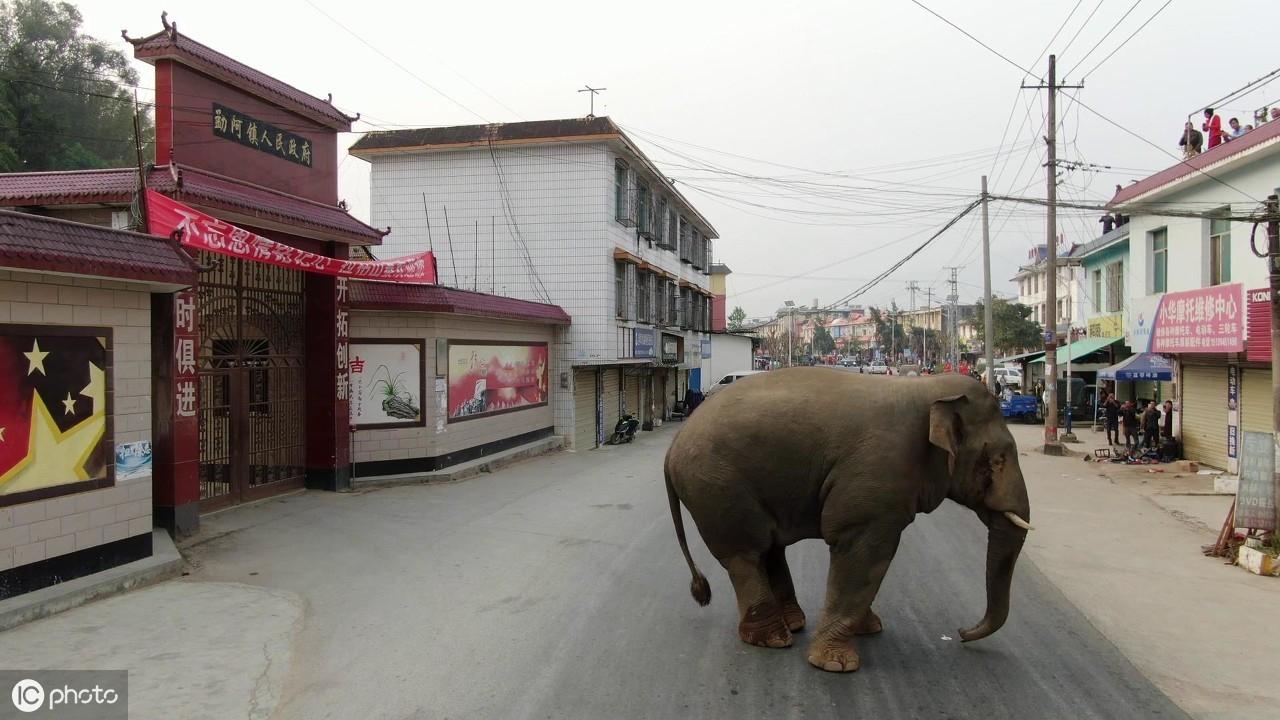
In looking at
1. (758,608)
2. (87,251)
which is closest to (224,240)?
(87,251)

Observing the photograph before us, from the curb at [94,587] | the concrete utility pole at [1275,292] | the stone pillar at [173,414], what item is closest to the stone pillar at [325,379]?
the stone pillar at [173,414]

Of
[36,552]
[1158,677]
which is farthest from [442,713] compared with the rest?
[1158,677]

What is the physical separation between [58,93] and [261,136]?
27.5 meters

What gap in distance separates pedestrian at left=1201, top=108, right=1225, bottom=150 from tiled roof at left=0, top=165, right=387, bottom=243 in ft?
58.1

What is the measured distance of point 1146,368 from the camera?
18203 millimetres

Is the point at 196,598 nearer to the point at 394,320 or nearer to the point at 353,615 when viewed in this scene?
the point at 353,615

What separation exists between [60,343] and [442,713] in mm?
4979

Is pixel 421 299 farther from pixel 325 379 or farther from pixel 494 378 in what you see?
pixel 494 378

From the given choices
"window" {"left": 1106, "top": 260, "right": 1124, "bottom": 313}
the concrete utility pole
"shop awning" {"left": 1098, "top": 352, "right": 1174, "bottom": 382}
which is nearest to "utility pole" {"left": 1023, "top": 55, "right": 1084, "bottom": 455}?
"shop awning" {"left": 1098, "top": 352, "right": 1174, "bottom": 382}

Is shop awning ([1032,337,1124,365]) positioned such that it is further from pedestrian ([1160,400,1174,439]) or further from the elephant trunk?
the elephant trunk

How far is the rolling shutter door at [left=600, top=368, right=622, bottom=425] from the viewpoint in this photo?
2189 centimetres

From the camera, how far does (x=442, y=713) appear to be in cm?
450

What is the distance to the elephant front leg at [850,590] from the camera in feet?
16.6

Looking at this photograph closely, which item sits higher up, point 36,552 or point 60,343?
point 60,343
